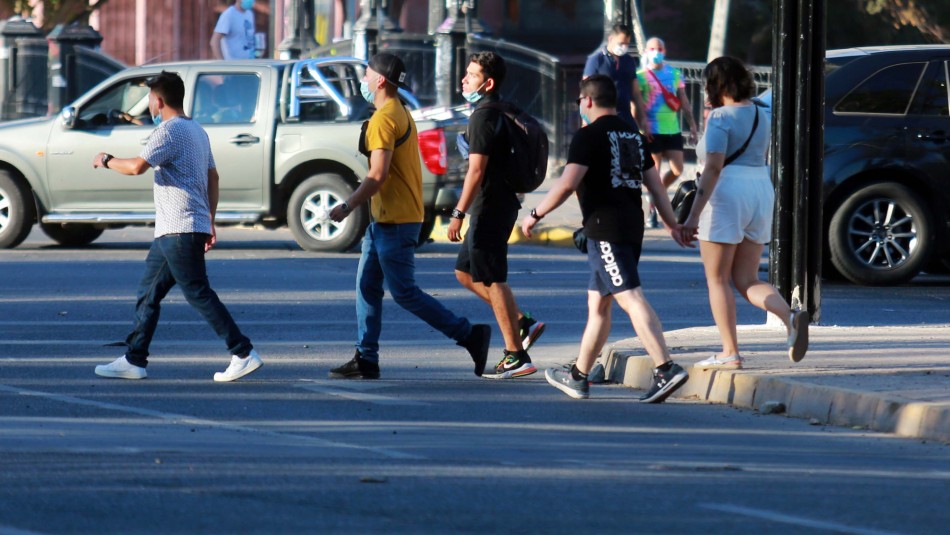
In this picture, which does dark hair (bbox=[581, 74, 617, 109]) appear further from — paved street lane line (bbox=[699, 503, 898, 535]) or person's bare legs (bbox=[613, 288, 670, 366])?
paved street lane line (bbox=[699, 503, 898, 535])

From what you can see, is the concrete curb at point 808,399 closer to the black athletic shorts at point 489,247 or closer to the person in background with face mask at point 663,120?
the black athletic shorts at point 489,247

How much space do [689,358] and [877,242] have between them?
525cm

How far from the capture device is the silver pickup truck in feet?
54.4

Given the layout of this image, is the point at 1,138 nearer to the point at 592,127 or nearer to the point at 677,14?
the point at 592,127

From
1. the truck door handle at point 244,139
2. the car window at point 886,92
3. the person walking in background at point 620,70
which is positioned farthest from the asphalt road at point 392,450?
the person walking in background at point 620,70

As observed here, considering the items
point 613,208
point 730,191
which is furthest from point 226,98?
point 613,208

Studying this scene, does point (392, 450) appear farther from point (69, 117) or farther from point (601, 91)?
point (69, 117)

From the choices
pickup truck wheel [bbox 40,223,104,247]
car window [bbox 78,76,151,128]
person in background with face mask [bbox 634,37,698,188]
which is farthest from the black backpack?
pickup truck wheel [bbox 40,223,104,247]

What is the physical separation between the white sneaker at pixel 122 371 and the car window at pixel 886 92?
22.6 ft

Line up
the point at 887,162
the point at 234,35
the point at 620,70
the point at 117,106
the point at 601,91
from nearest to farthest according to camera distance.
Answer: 1. the point at 601,91
2. the point at 887,162
3. the point at 117,106
4. the point at 620,70
5. the point at 234,35

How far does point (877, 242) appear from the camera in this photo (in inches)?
573

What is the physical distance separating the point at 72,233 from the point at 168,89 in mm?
8874

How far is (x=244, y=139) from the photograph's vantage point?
16.6m

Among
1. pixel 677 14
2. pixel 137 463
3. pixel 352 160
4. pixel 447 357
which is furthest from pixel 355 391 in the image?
pixel 677 14
